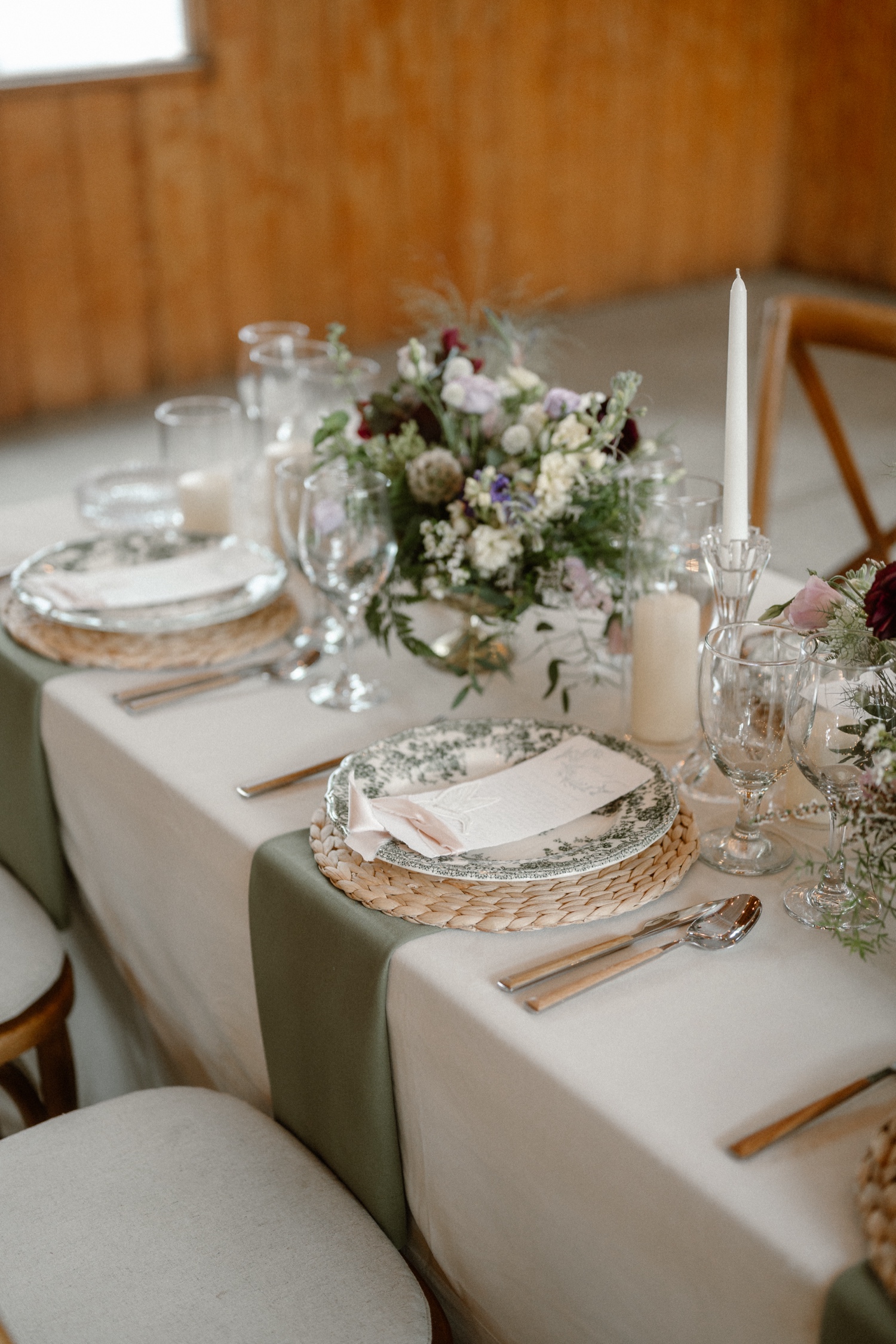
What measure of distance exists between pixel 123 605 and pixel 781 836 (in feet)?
2.54

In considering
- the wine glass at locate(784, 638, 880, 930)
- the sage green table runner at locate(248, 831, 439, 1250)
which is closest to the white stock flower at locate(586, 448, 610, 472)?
the wine glass at locate(784, 638, 880, 930)

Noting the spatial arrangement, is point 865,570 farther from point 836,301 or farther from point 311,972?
point 836,301

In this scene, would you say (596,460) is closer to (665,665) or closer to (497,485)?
(497,485)

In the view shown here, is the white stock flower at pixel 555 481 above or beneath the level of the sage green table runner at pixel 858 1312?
above

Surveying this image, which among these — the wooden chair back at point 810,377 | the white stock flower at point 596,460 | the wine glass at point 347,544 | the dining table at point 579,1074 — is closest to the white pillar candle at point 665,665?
the dining table at point 579,1074

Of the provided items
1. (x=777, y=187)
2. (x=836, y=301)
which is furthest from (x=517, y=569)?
(x=777, y=187)

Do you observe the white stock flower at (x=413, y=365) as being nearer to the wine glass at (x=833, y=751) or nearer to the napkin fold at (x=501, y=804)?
the napkin fold at (x=501, y=804)

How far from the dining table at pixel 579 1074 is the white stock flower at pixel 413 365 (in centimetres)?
37

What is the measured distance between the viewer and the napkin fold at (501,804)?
1000mm

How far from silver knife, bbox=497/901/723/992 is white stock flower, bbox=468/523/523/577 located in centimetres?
42

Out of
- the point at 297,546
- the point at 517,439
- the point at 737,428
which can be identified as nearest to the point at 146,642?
the point at 297,546

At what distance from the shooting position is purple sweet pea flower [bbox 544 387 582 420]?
1.30m

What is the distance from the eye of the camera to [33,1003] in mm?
1334

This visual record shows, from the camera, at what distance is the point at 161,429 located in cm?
174
